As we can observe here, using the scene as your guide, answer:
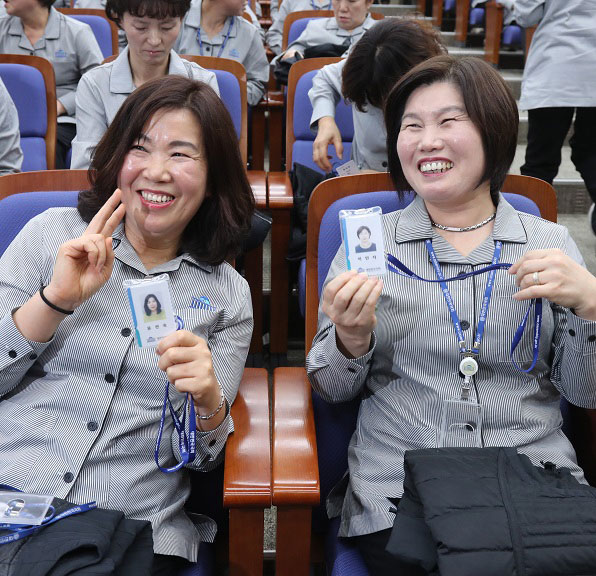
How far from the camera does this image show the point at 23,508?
994 mm

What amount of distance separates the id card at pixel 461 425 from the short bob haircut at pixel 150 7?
1.56 meters

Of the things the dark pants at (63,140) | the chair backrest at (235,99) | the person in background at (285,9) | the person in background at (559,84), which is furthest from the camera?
the person in background at (285,9)

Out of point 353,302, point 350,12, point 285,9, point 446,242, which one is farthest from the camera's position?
point 285,9

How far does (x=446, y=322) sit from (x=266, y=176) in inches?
48.9

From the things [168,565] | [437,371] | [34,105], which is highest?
[34,105]

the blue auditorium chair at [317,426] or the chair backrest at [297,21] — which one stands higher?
the chair backrest at [297,21]

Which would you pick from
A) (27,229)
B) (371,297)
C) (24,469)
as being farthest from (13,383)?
(371,297)

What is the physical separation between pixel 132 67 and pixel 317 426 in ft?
4.48

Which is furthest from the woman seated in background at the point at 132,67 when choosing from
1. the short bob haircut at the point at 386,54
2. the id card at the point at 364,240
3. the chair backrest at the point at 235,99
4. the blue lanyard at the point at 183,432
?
the id card at the point at 364,240

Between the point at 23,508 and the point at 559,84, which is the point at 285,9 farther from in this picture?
the point at 23,508

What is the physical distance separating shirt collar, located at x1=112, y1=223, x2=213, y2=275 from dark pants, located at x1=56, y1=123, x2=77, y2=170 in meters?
1.78

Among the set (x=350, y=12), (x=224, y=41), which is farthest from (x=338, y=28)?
(x=224, y=41)

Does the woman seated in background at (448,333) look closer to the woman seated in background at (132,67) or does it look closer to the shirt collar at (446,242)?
the shirt collar at (446,242)

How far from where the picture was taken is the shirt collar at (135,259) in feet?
4.08
